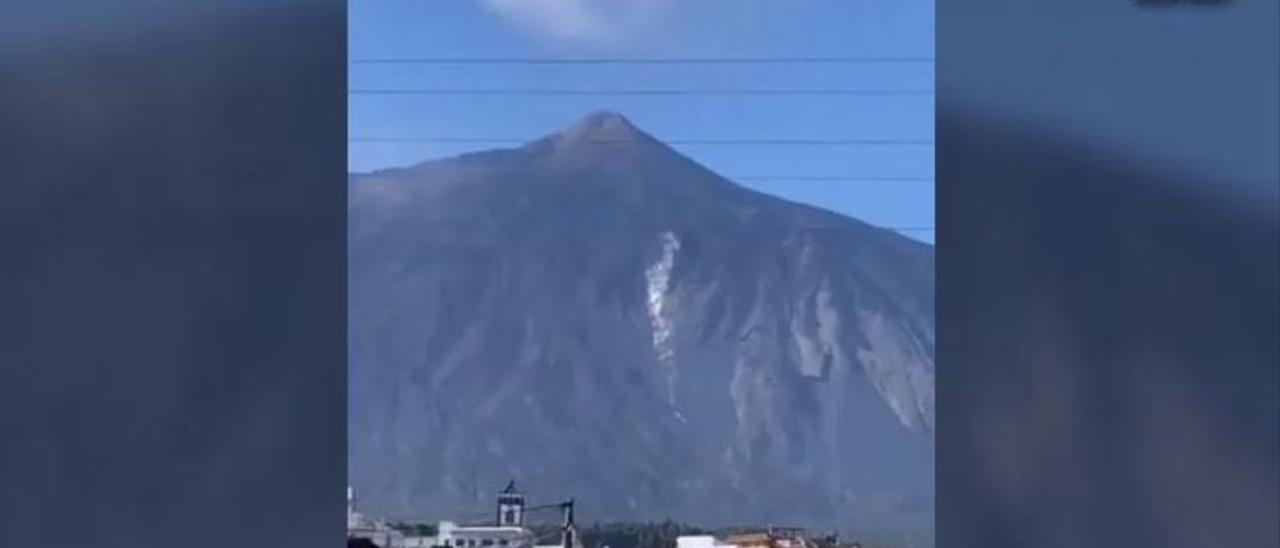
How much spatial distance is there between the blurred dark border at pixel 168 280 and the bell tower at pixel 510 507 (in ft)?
1.32

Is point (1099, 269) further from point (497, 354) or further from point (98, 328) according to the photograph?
point (98, 328)

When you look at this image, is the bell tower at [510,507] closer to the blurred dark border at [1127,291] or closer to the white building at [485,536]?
the white building at [485,536]

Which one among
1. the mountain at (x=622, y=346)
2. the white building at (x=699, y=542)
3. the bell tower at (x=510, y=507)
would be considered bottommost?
the white building at (x=699, y=542)

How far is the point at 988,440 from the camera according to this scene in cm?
373

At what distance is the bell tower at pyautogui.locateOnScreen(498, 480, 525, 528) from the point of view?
3877mm

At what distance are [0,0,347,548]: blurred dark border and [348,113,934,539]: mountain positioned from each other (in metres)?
0.17

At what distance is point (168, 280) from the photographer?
12.3 feet

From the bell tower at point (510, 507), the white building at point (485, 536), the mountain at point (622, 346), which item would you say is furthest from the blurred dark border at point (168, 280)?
the bell tower at point (510, 507)

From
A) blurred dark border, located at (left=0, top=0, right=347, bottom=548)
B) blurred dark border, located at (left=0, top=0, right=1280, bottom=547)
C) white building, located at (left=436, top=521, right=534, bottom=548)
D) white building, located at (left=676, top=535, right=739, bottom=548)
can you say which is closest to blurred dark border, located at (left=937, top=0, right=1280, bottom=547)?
blurred dark border, located at (left=0, top=0, right=1280, bottom=547)

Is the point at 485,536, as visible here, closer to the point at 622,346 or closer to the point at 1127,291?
the point at 622,346

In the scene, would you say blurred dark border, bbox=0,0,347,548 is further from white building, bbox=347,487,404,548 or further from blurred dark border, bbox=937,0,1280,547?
blurred dark border, bbox=937,0,1280,547

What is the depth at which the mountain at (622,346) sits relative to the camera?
387cm

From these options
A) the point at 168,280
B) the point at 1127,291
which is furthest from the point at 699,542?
the point at 168,280

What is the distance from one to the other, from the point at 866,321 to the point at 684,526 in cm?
70
